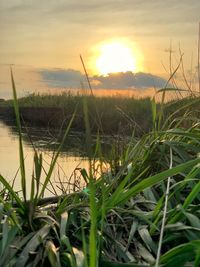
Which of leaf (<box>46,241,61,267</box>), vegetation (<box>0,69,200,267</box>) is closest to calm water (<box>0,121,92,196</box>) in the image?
vegetation (<box>0,69,200,267</box>)

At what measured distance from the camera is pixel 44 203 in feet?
3.88

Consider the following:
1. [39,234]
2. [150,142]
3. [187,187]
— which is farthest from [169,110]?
[39,234]

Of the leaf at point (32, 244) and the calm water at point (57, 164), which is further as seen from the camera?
the calm water at point (57, 164)

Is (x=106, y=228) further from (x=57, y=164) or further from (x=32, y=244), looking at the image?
(x=57, y=164)

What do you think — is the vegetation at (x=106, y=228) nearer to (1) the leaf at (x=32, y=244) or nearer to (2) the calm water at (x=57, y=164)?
(1) the leaf at (x=32, y=244)

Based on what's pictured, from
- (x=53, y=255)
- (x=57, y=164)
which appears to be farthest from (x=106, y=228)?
(x=57, y=164)

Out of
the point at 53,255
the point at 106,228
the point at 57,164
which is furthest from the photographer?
the point at 57,164

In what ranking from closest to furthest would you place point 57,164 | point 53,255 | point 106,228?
point 53,255 < point 106,228 < point 57,164

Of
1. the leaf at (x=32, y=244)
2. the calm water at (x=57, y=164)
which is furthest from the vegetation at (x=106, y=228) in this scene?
the calm water at (x=57, y=164)

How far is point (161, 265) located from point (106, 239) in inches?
5.5

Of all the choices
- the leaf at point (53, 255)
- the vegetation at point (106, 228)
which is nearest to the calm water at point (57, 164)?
the vegetation at point (106, 228)

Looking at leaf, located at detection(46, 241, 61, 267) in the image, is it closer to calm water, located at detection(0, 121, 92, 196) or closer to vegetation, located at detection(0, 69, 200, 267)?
vegetation, located at detection(0, 69, 200, 267)

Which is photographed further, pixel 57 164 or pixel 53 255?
pixel 57 164

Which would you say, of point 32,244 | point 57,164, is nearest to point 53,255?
point 32,244
